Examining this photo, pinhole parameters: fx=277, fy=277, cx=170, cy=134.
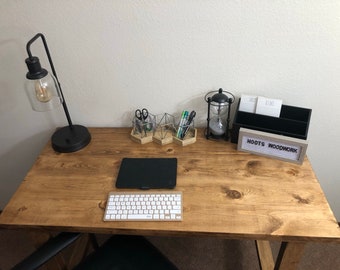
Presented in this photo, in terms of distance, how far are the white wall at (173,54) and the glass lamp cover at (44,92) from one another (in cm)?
15

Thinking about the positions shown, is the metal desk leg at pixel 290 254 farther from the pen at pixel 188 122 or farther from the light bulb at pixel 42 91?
the light bulb at pixel 42 91

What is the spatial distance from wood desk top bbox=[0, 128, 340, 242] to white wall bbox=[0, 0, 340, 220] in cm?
24

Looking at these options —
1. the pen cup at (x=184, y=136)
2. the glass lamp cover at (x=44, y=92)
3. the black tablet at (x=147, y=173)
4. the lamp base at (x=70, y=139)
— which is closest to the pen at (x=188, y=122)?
the pen cup at (x=184, y=136)

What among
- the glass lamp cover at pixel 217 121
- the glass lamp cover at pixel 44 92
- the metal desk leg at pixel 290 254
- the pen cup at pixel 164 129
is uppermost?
the glass lamp cover at pixel 44 92

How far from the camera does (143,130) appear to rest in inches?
49.7

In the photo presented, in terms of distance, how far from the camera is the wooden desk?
34.4 inches

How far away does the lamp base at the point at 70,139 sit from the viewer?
3.95 feet

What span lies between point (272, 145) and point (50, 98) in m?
0.89

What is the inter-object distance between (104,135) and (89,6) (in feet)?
1.83

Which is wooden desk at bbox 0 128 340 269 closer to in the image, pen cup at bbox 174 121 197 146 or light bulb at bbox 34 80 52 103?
pen cup at bbox 174 121 197 146

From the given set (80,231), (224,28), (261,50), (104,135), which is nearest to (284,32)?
(261,50)

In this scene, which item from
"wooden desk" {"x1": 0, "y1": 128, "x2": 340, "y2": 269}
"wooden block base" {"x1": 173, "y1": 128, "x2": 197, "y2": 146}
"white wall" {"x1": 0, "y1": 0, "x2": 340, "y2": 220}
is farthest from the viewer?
"wooden block base" {"x1": 173, "y1": 128, "x2": 197, "y2": 146}

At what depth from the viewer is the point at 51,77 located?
1057 mm

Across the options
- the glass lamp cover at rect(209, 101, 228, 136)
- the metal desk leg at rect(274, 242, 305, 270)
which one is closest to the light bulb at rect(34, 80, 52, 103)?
the glass lamp cover at rect(209, 101, 228, 136)
